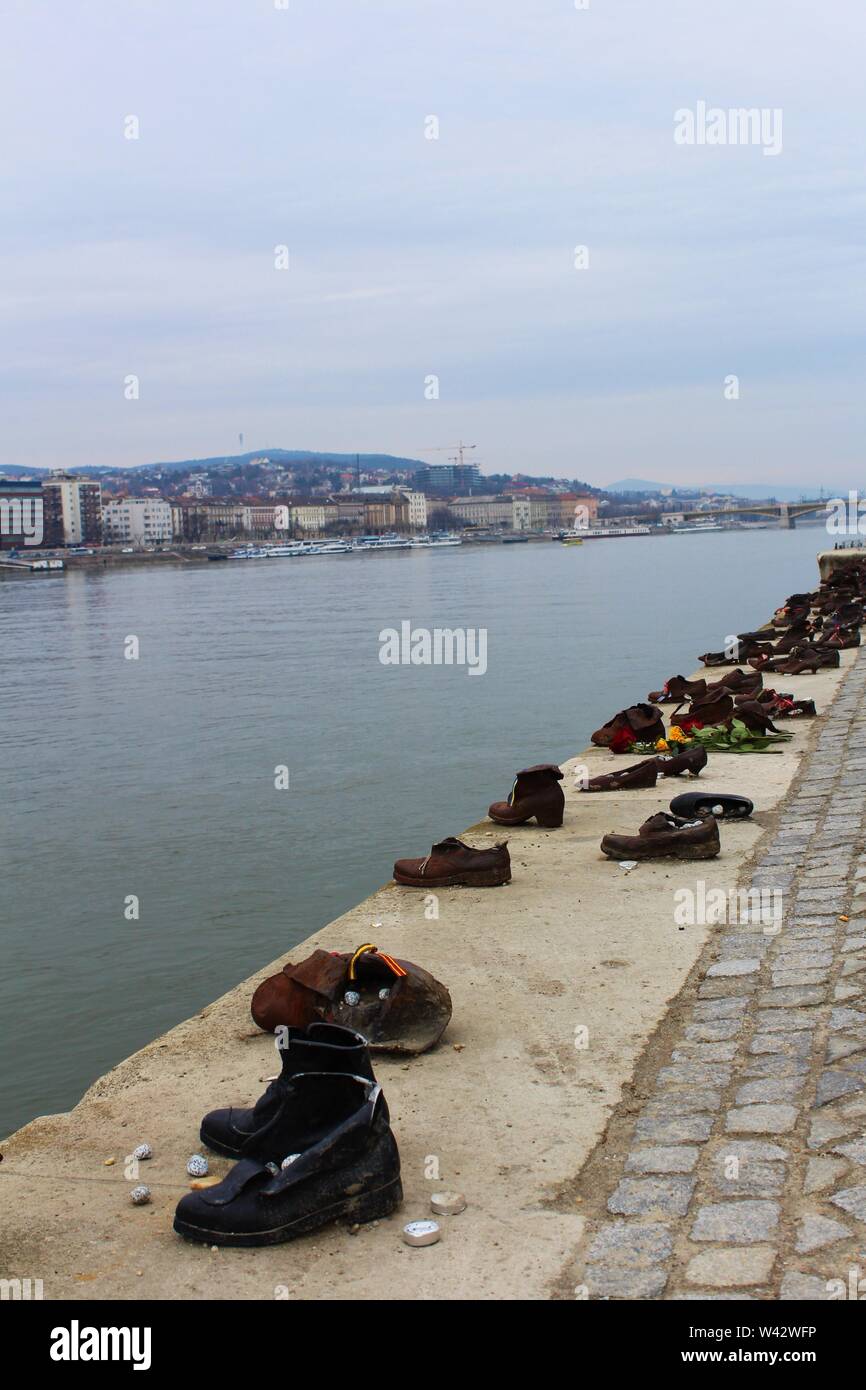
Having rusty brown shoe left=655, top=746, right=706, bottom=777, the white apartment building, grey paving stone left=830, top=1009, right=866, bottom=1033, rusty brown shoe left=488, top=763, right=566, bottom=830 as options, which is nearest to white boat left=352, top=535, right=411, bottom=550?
the white apartment building

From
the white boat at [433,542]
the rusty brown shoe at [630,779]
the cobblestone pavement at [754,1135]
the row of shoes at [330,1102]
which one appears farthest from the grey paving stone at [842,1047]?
the white boat at [433,542]

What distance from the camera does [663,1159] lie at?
4121 millimetres

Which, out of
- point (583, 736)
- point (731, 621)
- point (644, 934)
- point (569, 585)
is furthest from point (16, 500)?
point (644, 934)

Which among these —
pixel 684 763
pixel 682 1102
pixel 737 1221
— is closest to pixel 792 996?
pixel 682 1102

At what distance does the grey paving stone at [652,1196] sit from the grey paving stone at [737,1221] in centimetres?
8

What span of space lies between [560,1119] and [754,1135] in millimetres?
619

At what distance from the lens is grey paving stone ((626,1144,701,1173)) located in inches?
160

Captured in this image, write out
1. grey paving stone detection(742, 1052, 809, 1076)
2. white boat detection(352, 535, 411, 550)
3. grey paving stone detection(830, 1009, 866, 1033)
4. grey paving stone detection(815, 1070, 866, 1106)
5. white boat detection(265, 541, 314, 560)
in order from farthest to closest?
1. white boat detection(352, 535, 411, 550)
2. white boat detection(265, 541, 314, 560)
3. grey paving stone detection(830, 1009, 866, 1033)
4. grey paving stone detection(742, 1052, 809, 1076)
5. grey paving stone detection(815, 1070, 866, 1106)

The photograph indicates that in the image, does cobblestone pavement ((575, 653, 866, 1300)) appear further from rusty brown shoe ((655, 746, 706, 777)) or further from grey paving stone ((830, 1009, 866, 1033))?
rusty brown shoe ((655, 746, 706, 777))

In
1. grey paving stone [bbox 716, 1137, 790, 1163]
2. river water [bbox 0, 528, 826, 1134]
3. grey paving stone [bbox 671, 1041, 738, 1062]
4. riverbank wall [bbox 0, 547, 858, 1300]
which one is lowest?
river water [bbox 0, 528, 826, 1134]

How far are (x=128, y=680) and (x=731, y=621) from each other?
18616 millimetres

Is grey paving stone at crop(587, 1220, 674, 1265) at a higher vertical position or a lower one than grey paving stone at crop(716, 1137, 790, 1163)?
lower

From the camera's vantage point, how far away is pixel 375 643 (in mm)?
35562

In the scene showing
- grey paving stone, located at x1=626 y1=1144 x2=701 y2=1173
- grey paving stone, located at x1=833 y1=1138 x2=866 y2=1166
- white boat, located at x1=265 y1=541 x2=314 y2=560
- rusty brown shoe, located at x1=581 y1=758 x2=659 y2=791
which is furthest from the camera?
white boat, located at x1=265 y1=541 x2=314 y2=560
